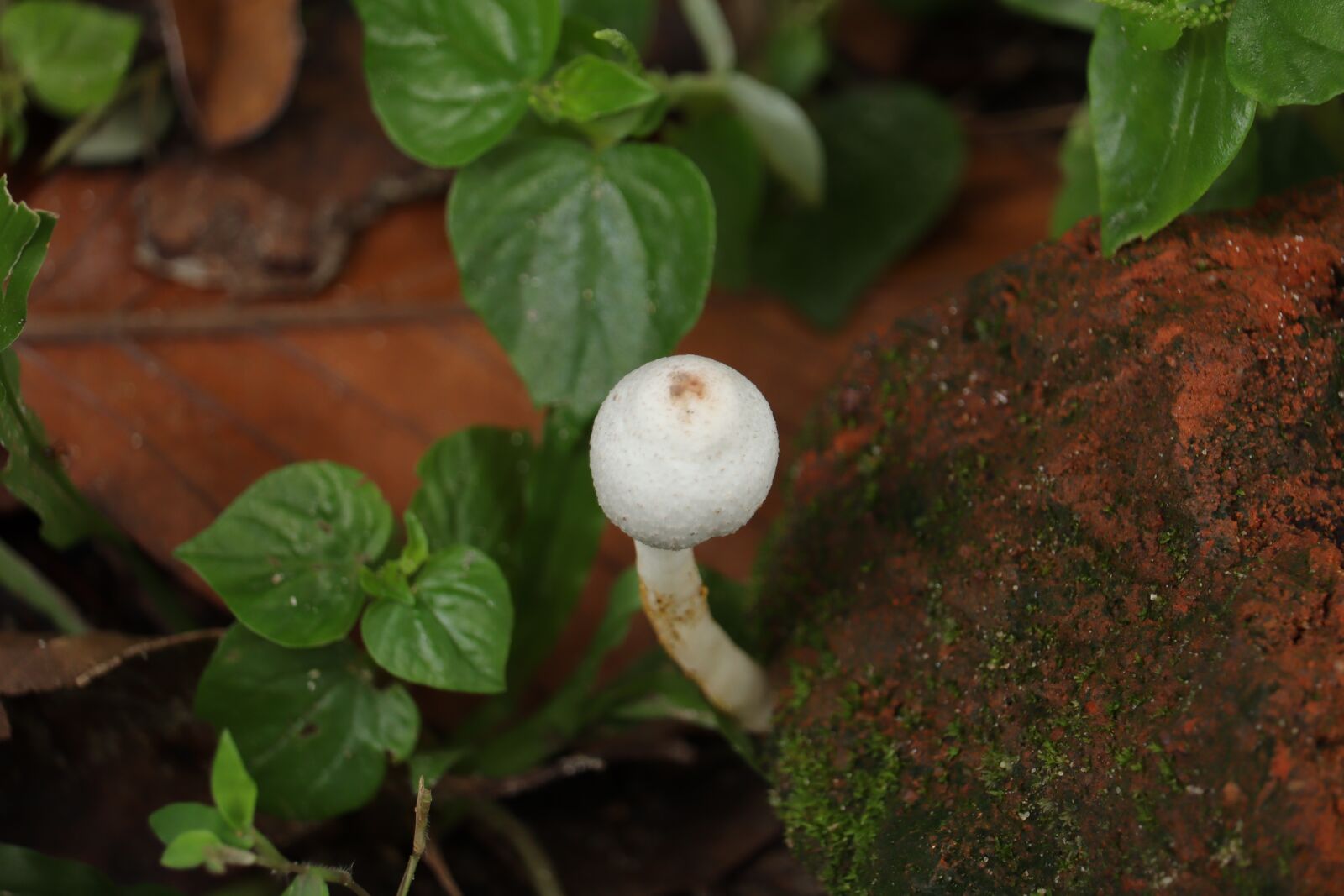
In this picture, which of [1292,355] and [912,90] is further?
[912,90]

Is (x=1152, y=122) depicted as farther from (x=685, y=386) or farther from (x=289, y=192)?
(x=289, y=192)

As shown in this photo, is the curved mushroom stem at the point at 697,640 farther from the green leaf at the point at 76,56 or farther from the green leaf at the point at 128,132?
the green leaf at the point at 128,132

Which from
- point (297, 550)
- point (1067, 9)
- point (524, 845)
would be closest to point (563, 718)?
point (524, 845)

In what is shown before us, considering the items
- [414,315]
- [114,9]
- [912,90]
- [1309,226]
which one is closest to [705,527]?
[1309,226]

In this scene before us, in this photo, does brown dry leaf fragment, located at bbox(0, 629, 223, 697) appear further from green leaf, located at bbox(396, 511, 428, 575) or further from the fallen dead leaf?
green leaf, located at bbox(396, 511, 428, 575)

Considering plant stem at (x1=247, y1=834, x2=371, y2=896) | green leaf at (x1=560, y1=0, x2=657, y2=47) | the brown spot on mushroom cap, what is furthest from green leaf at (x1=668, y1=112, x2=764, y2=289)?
plant stem at (x1=247, y1=834, x2=371, y2=896)

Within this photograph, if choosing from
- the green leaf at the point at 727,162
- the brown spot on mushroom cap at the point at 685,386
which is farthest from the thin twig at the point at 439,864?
the green leaf at the point at 727,162

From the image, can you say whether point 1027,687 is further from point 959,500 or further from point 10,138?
point 10,138
